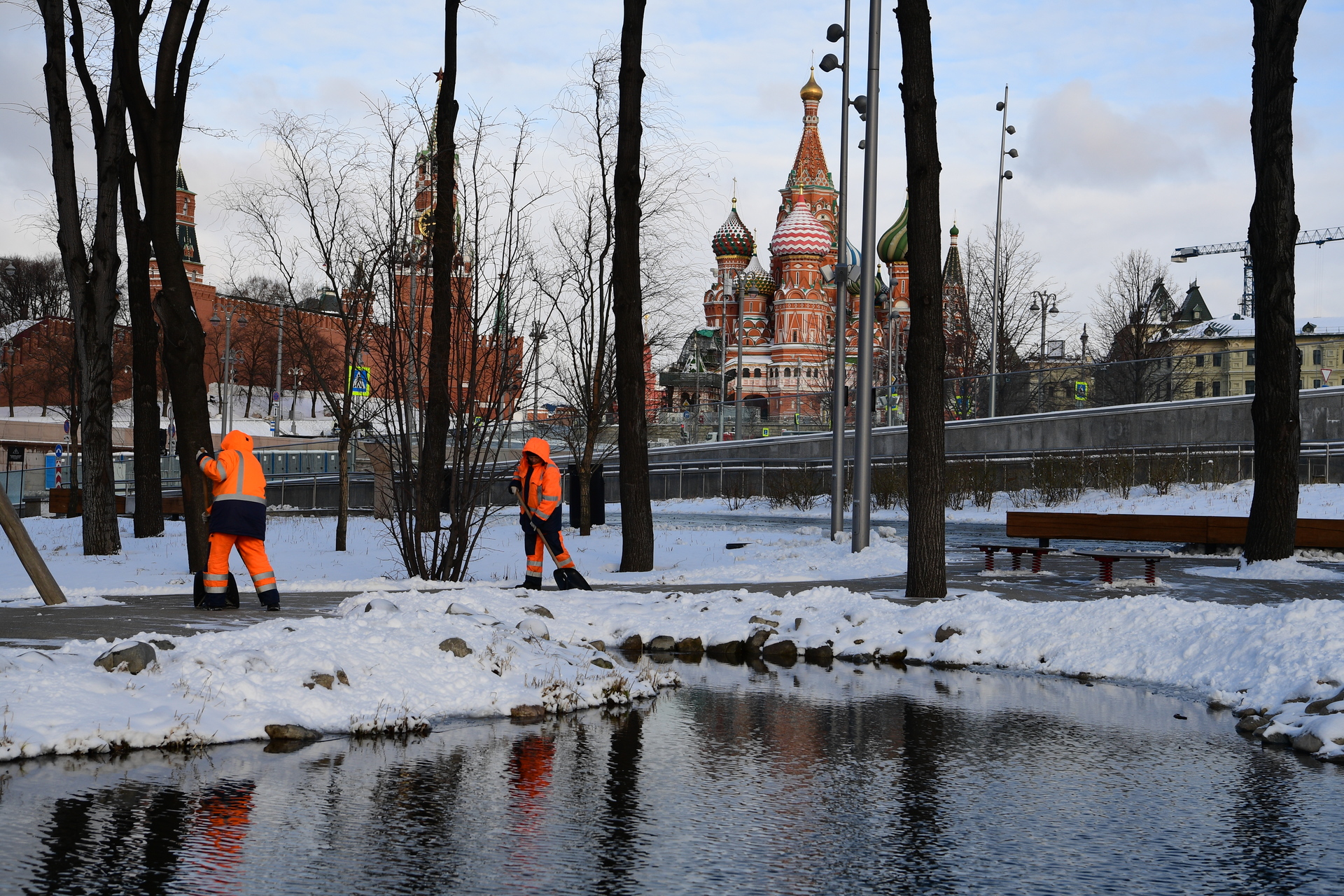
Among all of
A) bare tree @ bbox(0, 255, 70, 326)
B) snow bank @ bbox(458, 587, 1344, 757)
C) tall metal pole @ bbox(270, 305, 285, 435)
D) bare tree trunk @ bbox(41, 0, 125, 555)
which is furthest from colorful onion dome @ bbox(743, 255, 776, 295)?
snow bank @ bbox(458, 587, 1344, 757)

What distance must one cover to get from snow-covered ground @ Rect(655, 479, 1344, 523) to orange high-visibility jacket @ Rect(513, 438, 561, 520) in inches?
597

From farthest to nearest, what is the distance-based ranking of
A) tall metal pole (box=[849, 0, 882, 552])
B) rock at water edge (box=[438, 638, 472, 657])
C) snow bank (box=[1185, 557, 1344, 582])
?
1. tall metal pole (box=[849, 0, 882, 552])
2. snow bank (box=[1185, 557, 1344, 582])
3. rock at water edge (box=[438, 638, 472, 657])

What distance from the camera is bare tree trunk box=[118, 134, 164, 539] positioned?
22.0 m

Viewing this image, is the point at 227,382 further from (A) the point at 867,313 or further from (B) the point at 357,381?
(A) the point at 867,313

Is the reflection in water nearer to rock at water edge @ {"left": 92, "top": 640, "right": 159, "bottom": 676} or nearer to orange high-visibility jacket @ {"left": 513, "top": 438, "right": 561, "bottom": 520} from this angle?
rock at water edge @ {"left": 92, "top": 640, "right": 159, "bottom": 676}

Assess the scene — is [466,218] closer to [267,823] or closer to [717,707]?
[717,707]

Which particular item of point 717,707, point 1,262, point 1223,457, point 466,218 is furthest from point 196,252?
point 717,707

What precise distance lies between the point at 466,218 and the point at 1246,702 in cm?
920

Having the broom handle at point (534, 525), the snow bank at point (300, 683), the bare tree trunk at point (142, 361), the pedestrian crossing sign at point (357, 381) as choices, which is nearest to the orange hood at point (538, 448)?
the broom handle at point (534, 525)

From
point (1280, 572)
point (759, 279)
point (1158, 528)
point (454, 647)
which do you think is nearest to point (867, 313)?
point (1158, 528)

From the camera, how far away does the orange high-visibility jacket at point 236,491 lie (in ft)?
36.2

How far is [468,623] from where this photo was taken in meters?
9.49

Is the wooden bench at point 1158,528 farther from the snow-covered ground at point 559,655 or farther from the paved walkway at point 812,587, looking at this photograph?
the snow-covered ground at point 559,655

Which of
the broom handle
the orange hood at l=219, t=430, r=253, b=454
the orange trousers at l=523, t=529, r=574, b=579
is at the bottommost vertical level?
the orange trousers at l=523, t=529, r=574, b=579
